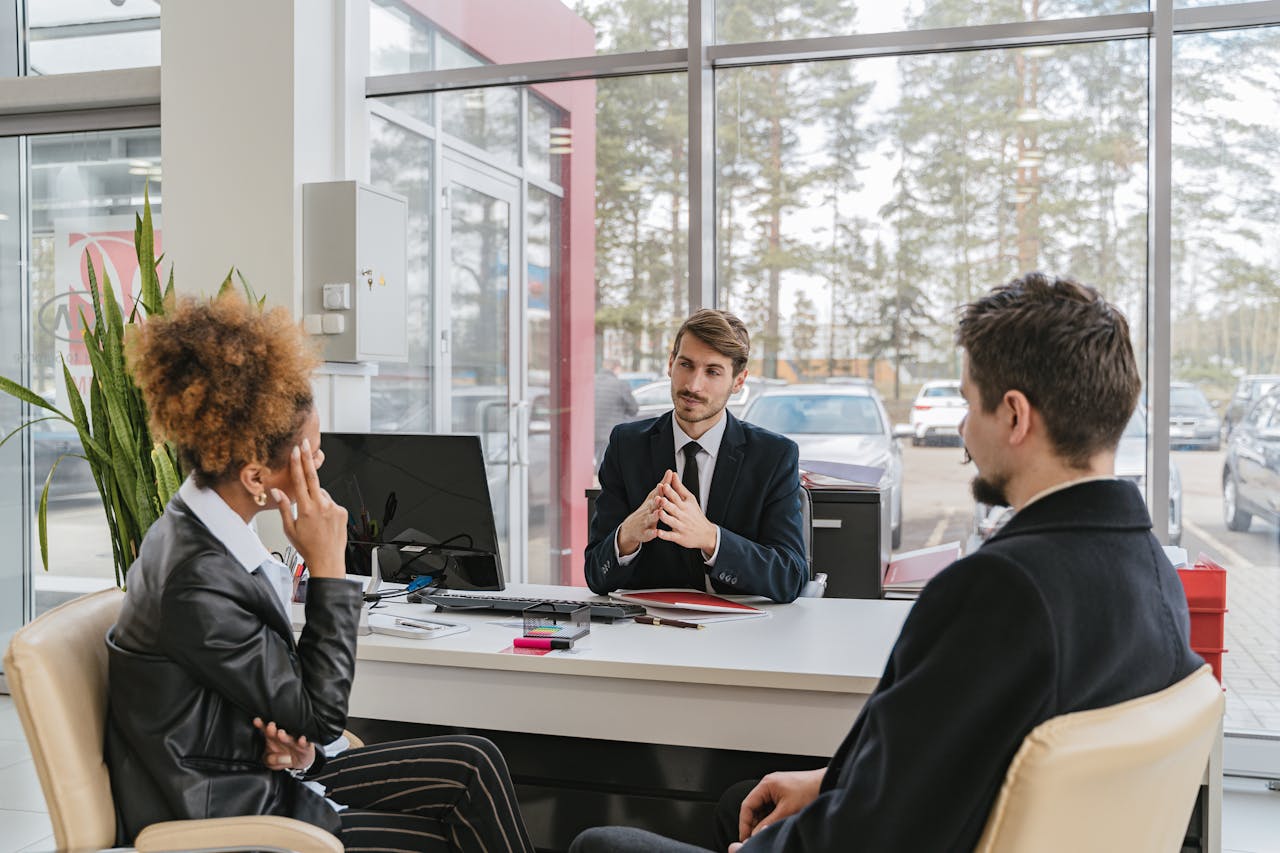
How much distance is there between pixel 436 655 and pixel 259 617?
2.22 feet

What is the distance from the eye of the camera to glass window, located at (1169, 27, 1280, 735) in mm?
3898

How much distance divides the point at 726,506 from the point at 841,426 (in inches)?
66.1

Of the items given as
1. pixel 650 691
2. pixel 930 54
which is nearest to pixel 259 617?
pixel 650 691

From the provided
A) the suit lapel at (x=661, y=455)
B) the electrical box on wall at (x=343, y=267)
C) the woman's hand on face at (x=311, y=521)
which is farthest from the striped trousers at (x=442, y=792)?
the electrical box on wall at (x=343, y=267)

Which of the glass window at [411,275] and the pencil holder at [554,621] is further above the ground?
the glass window at [411,275]

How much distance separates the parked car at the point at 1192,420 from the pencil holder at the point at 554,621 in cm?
262

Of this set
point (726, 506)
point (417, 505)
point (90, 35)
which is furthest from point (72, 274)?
point (726, 506)

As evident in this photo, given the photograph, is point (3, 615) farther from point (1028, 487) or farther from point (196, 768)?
point (1028, 487)

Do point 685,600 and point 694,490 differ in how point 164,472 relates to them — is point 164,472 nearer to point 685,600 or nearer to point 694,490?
point 694,490

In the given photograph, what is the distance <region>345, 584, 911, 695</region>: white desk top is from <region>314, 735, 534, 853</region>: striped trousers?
0.25 metres

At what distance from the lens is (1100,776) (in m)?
1.16

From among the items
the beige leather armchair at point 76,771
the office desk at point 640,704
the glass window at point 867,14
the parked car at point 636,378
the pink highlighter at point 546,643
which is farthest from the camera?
the parked car at point 636,378

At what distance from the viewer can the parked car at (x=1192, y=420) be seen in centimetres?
399

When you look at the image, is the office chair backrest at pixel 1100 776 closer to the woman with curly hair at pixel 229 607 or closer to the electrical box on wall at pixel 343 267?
the woman with curly hair at pixel 229 607
